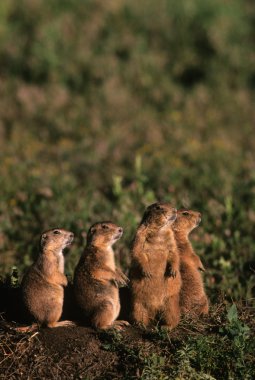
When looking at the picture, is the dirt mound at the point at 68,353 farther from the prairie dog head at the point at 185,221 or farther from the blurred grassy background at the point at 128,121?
the blurred grassy background at the point at 128,121

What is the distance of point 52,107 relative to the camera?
602 inches

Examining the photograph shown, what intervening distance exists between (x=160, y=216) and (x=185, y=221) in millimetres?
525

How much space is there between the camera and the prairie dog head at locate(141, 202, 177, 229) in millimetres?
6363

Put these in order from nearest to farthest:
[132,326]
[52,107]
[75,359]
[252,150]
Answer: [75,359]
[132,326]
[252,150]
[52,107]

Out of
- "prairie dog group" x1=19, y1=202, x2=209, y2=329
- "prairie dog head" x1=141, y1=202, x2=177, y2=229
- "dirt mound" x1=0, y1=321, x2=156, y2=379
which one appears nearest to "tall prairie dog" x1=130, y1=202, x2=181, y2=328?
"prairie dog group" x1=19, y1=202, x2=209, y2=329

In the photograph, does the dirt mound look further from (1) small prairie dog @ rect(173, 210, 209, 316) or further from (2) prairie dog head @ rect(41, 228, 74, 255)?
(2) prairie dog head @ rect(41, 228, 74, 255)

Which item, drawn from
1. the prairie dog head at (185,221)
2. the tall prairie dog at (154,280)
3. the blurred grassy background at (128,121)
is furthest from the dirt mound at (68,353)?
the blurred grassy background at (128,121)

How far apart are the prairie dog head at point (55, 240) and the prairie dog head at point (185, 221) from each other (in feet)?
3.42

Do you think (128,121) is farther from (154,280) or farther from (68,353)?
(68,353)

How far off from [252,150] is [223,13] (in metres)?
7.25

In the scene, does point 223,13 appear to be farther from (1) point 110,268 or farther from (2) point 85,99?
(1) point 110,268

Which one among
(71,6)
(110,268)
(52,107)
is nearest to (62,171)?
(52,107)

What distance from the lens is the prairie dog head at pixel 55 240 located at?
21.1 ft

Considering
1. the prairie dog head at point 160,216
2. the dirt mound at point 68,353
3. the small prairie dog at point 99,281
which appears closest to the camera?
the dirt mound at point 68,353
